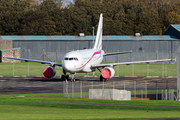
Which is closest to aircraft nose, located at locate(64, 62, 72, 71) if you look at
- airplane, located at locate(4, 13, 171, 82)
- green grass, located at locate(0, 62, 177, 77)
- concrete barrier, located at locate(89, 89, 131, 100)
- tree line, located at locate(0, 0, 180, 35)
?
airplane, located at locate(4, 13, 171, 82)

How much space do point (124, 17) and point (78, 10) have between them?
49.8 ft

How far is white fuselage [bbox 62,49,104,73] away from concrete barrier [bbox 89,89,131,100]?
14739 mm

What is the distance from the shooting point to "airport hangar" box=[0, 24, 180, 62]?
3265 inches

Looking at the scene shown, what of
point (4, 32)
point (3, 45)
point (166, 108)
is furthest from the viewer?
point (4, 32)

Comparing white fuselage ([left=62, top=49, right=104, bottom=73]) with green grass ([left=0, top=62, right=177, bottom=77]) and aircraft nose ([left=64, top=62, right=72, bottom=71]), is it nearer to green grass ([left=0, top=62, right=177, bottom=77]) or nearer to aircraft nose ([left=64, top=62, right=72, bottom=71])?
aircraft nose ([left=64, top=62, right=72, bottom=71])

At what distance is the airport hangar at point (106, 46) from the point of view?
272 ft

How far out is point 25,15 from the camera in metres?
121

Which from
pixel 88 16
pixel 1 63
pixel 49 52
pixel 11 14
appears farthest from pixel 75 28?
pixel 1 63

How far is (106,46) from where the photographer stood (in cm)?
8619

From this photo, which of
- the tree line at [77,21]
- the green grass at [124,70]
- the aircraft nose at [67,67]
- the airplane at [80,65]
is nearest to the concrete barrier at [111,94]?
the aircraft nose at [67,67]

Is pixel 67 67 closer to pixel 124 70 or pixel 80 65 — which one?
pixel 80 65

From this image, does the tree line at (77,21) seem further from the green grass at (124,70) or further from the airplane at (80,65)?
the airplane at (80,65)

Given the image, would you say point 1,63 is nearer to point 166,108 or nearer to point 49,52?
point 49,52

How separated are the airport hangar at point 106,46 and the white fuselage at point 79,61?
29940 millimetres
